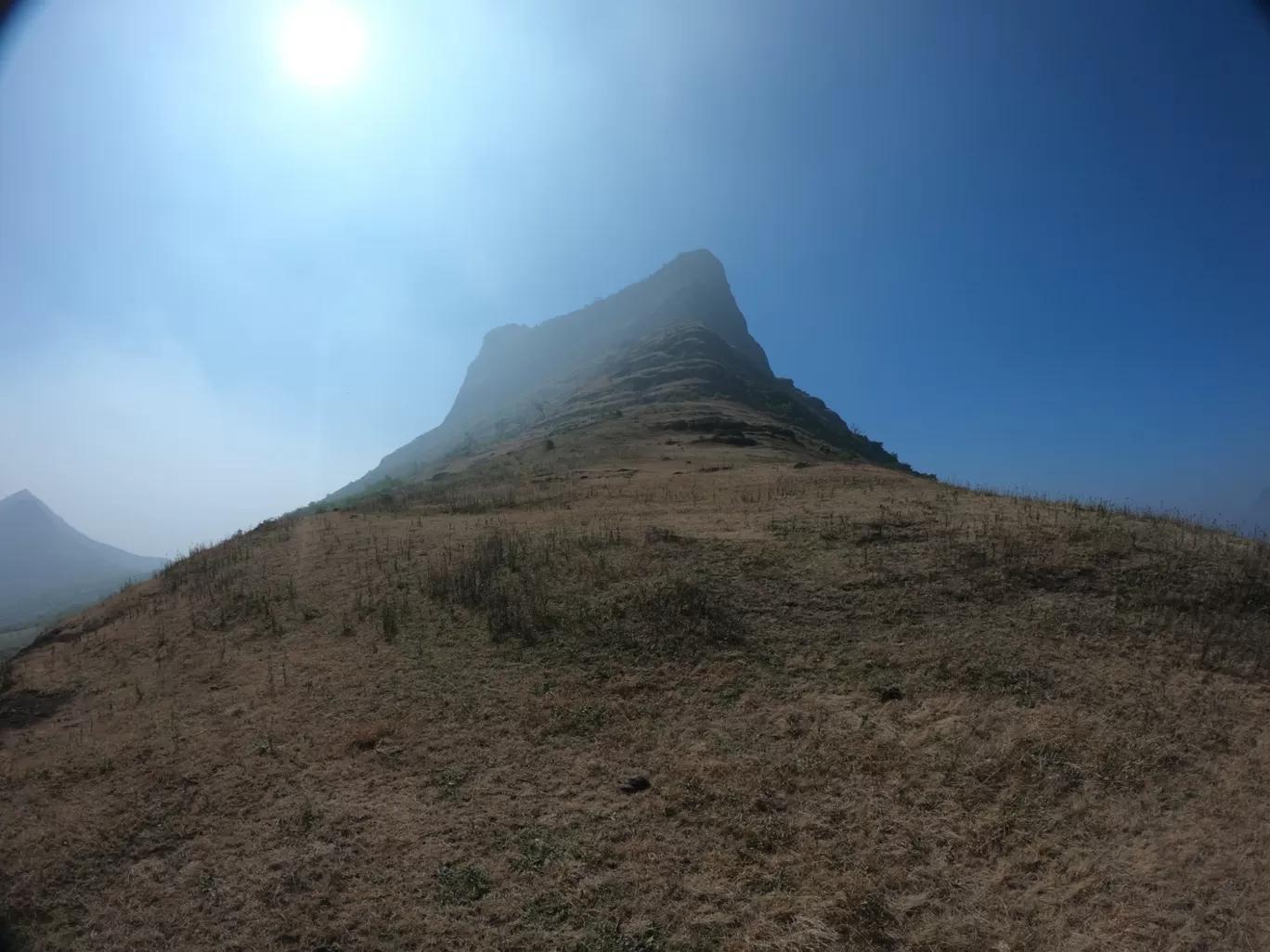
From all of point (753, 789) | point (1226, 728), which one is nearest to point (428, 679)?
point (753, 789)

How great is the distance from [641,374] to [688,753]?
77554mm

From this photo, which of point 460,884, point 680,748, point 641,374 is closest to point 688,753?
point 680,748

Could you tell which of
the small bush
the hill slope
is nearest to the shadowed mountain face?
the hill slope

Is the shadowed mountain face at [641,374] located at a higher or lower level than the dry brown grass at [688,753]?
higher

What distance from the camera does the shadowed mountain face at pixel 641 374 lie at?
227 ft

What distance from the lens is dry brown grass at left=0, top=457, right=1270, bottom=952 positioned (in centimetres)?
509

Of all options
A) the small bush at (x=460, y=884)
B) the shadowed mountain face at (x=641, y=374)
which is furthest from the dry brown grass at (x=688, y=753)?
the shadowed mountain face at (x=641, y=374)

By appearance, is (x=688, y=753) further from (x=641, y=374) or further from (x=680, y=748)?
(x=641, y=374)

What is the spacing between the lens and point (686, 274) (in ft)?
571

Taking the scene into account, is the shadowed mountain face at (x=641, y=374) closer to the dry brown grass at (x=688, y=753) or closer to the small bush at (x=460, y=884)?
the dry brown grass at (x=688, y=753)

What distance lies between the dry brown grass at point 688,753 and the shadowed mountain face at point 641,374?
40202 millimetres

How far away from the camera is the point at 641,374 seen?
3255 inches

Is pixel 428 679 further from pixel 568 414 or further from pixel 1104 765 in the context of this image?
pixel 568 414

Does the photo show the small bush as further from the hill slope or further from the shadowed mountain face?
the shadowed mountain face
